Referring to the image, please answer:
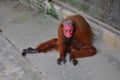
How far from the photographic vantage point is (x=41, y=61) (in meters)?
4.20

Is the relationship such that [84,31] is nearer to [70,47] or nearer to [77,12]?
[70,47]

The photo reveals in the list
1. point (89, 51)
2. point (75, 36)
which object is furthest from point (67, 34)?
point (89, 51)

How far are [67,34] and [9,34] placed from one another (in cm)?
143

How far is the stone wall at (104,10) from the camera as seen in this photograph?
4336 mm

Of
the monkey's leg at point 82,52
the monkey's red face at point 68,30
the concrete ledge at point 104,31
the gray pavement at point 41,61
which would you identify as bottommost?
the gray pavement at point 41,61

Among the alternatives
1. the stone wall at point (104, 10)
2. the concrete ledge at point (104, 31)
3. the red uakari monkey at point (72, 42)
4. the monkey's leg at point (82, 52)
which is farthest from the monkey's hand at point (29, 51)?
the stone wall at point (104, 10)

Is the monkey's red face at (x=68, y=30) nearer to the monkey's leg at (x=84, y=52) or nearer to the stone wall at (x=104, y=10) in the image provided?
the monkey's leg at (x=84, y=52)

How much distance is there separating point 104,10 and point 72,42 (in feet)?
2.59

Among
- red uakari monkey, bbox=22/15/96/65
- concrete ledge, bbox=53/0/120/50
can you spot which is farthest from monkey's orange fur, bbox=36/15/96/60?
concrete ledge, bbox=53/0/120/50

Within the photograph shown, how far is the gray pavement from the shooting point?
12.8ft

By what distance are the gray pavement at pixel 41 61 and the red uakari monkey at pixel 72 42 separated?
3.4 inches

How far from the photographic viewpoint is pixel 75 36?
4176mm

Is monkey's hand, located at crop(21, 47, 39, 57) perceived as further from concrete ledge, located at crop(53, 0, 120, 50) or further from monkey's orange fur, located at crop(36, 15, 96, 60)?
concrete ledge, located at crop(53, 0, 120, 50)

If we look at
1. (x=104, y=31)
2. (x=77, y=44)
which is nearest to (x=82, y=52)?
(x=77, y=44)
